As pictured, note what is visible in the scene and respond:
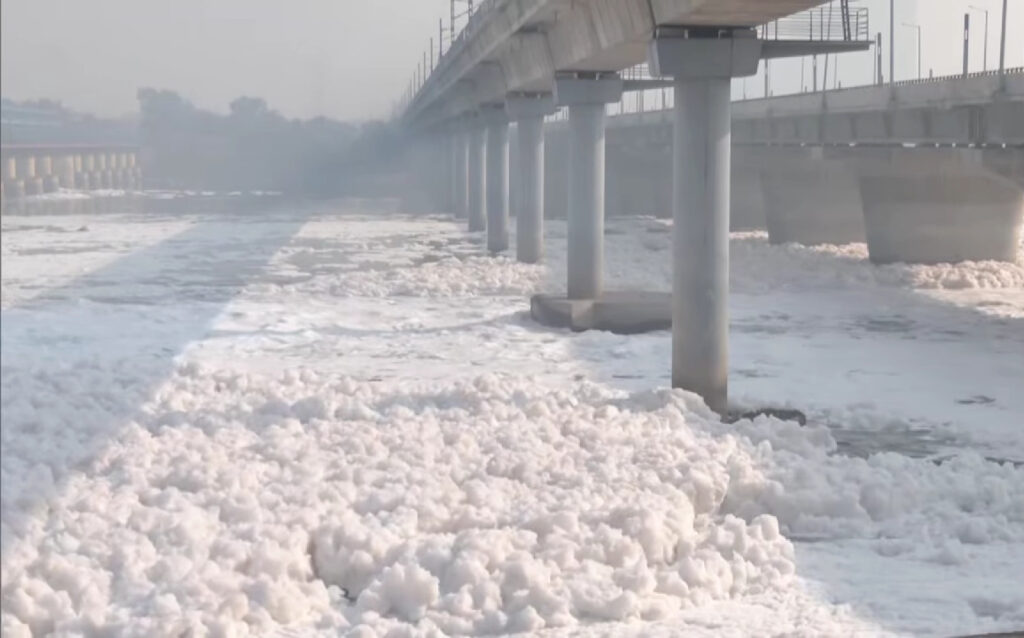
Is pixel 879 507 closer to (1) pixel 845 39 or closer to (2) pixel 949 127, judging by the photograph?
(1) pixel 845 39

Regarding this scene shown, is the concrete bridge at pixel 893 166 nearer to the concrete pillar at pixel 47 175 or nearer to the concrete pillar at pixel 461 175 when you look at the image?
the concrete pillar at pixel 461 175

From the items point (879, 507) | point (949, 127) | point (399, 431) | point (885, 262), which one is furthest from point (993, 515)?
point (885, 262)

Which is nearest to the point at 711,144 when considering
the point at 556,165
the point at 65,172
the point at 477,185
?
the point at 477,185

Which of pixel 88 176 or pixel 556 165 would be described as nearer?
Answer: pixel 556 165

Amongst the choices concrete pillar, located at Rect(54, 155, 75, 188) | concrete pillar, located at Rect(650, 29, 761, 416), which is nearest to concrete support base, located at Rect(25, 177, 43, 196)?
concrete pillar, located at Rect(54, 155, 75, 188)

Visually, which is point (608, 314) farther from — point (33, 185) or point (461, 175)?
point (33, 185)

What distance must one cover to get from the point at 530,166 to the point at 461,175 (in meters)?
40.0

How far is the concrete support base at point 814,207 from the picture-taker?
55.6 m

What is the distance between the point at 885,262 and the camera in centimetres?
4578

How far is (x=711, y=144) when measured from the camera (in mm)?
19375

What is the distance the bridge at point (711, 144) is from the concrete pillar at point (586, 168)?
28 mm

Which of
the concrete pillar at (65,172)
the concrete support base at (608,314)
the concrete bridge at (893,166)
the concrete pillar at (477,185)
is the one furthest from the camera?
the concrete pillar at (65,172)

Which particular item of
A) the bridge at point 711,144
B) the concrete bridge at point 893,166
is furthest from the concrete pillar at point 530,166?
the concrete bridge at point 893,166

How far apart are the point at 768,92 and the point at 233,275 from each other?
44075 millimetres
